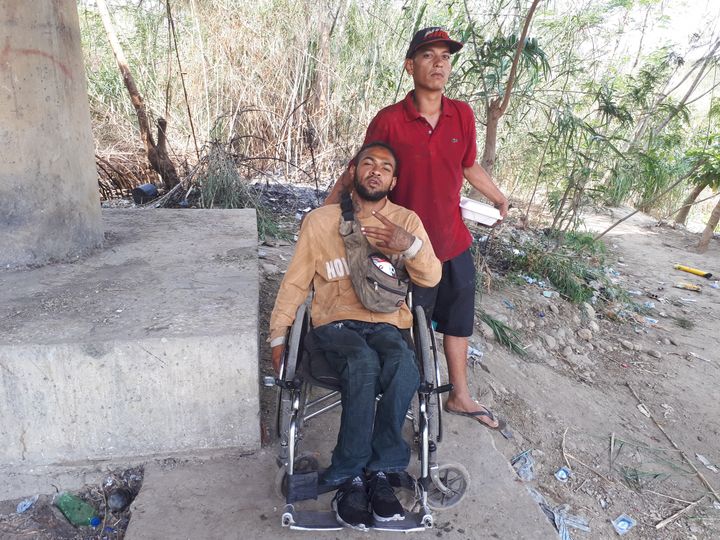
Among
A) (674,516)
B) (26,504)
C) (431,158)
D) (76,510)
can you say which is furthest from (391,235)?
(674,516)

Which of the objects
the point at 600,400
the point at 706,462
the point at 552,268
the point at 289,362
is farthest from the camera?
the point at 552,268

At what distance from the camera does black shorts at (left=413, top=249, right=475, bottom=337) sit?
98.7 inches

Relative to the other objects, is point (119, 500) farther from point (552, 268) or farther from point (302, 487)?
point (552, 268)

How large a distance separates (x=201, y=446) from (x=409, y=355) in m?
1.02

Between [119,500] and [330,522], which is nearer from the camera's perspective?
[330,522]

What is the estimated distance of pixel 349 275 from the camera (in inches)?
86.9

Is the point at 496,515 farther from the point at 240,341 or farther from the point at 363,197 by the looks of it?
the point at 363,197

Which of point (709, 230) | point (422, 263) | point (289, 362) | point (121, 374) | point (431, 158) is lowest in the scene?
point (709, 230)

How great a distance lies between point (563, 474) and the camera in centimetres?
292

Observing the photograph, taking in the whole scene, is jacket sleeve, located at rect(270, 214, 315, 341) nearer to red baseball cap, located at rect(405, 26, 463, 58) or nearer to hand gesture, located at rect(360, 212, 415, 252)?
hand gesture, located at rect(360, 212, 415, 252)

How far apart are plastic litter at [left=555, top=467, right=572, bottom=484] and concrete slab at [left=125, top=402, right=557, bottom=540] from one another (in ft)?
2.49

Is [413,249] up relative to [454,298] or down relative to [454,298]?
up

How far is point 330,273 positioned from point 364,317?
240mm

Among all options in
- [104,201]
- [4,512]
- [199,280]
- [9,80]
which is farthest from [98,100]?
[4,512]
